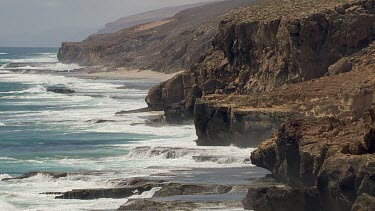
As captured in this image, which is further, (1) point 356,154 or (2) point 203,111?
(2) point 203,111

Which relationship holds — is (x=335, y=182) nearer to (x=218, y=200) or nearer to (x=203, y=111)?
(x=218, y=200)

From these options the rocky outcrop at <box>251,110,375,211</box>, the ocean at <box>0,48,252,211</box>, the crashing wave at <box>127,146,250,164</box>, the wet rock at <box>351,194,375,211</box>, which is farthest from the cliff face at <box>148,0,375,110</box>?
the wet rock at <box>351,194,375,211</box>

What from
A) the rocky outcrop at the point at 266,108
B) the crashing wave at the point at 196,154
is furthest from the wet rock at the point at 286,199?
the crashing wave at the point at 196,154

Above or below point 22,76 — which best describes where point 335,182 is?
above

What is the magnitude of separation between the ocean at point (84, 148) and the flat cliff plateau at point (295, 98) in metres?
1.67

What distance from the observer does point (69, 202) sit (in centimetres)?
3931

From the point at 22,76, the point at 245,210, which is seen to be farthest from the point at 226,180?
the point at 22,76

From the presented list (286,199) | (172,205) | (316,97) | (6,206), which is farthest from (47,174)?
(286,199)

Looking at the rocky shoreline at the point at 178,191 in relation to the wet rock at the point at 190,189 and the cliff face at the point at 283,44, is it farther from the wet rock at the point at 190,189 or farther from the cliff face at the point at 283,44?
the cliff face at the point at 283,44

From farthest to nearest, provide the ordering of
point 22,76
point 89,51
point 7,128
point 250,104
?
point 89,51 → point 22,76 → point 7,128 → point 250,104

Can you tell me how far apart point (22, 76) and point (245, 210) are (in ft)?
394

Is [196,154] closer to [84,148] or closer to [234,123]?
[234,123]

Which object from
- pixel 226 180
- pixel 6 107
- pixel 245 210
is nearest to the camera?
pixel 245 210

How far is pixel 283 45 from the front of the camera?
59.7 metres
